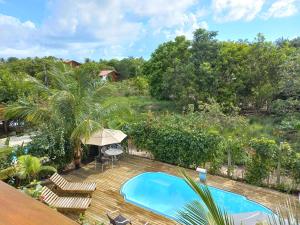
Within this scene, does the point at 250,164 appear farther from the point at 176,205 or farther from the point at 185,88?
the point at 185,88

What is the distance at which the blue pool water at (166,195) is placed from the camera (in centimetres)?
899

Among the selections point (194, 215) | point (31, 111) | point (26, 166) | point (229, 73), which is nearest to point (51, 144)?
point (26, 166)

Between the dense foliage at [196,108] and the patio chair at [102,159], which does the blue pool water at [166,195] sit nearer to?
the dense foliage at [196,108]

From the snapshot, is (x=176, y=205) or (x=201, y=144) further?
(x=201, y=144)

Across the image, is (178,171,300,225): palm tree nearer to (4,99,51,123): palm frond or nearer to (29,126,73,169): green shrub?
(29,126,73,169): green shrub

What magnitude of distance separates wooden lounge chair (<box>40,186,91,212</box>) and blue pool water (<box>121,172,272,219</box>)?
5.37 feet

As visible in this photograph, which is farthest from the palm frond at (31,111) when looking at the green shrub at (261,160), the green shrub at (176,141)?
the green shrub at (261,160)

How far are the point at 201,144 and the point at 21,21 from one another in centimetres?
810

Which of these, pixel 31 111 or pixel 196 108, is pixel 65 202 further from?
pixel 196 108

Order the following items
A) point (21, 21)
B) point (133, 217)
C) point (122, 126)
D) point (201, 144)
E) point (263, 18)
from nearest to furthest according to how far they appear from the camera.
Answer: point (21, 21), point (133, 217), point (201, 144), point (122, 126), point (263, 18)

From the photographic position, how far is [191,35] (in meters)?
22.0

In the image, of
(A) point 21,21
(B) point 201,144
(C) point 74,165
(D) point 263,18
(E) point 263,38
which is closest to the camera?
(A) point 21,21

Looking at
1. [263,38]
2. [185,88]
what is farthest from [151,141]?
[263,38]

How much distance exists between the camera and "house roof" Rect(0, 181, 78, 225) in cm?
88
